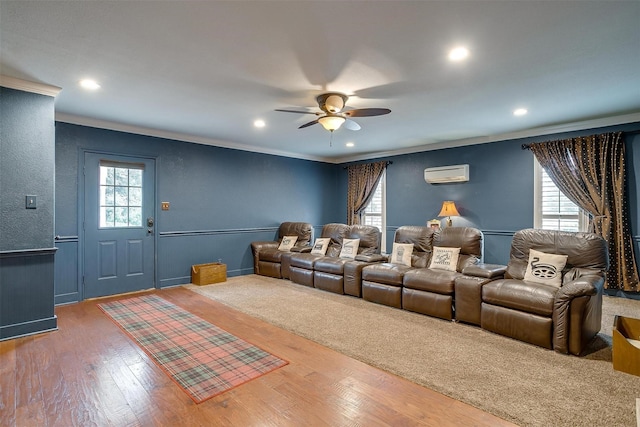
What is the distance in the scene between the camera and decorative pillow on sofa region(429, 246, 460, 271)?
4250 millimetres

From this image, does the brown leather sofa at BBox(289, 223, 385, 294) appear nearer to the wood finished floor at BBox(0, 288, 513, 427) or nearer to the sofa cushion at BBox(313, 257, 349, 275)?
the sofa cushion at BBox(313, 257, 349, 275)

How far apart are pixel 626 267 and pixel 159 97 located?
253 inches

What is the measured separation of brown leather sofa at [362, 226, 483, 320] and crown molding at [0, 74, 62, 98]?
4.23m

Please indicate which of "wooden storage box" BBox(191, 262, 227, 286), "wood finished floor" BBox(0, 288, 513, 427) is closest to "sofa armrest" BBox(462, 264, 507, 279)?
"wood finished floor" BBox(0, 288, 513, 427)

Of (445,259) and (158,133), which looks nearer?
(445,259)

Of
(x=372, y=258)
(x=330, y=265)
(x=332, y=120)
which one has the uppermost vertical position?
(x=332, y=120)

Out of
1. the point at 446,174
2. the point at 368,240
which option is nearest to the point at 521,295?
the point at 368,240

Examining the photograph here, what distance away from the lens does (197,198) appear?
5902mm

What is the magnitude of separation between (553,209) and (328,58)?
14.7ft

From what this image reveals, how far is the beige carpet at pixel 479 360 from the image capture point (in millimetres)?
2104

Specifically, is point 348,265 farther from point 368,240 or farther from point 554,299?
point 554,299

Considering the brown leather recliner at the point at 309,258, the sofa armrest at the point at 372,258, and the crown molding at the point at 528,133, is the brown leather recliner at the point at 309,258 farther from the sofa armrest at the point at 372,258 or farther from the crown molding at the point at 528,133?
the crown molding at the point at 528,133

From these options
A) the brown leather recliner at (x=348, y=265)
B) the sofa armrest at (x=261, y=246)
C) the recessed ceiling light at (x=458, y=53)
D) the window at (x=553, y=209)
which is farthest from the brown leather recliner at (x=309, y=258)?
the recessed ceiling light at (x=458, y=53)

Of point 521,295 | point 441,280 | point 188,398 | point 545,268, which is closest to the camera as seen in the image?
point 188,398
